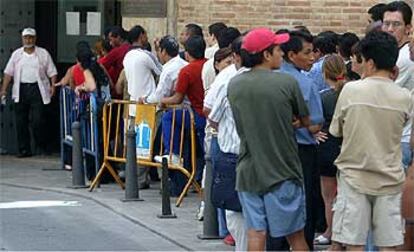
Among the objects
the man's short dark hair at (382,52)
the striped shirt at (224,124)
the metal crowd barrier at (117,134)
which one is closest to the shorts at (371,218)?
the man's short dark hair at (382,52)

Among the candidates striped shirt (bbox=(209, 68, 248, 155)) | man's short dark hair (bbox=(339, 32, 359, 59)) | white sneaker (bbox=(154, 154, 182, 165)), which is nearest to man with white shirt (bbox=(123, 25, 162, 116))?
white sneaker (bbox=(154, 154, 182, 165))

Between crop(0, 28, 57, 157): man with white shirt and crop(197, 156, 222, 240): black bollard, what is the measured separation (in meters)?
7.42

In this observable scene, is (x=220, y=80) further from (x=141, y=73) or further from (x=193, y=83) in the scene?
(x=141, y=73)

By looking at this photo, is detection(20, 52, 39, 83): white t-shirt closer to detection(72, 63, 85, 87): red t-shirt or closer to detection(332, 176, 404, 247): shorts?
detection(72, 63, 85, 87): red t-shirt

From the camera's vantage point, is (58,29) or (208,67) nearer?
(208,67)

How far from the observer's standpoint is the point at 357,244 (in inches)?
330

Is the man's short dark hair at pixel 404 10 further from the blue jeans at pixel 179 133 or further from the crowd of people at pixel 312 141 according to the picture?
the blue jeans at pixel 179 133

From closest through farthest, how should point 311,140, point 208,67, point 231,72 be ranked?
point 311,140, point 231,72, point 208,67

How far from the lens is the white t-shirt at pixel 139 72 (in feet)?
49.5

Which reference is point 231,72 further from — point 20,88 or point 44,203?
point 20,88

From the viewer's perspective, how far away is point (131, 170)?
A: 1382cm

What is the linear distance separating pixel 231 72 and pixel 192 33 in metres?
3.96

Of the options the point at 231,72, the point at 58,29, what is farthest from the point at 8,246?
the point at 58,29

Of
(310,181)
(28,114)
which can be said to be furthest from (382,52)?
(28,114)
